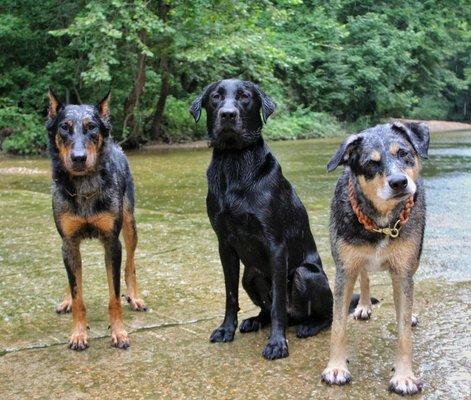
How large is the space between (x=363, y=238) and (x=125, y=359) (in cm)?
157

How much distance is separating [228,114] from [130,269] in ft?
5.56

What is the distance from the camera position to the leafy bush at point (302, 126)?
26.3 metres

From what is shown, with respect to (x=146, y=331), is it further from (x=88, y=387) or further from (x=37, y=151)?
(x=37, y=151)

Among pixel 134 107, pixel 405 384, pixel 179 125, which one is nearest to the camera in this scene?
pixel 405 384

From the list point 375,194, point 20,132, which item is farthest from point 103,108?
point 20,132

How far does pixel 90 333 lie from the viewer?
405cm

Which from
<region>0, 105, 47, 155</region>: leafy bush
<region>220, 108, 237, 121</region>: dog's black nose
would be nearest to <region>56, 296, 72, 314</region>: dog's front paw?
<region>220, 108, 237, 121</region>: dog's black nose

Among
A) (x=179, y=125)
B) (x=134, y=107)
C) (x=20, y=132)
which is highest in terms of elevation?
(x=134, y=107)

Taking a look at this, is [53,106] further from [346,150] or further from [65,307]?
[346,150]

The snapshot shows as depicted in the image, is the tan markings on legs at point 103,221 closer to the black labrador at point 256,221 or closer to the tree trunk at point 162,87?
the black labrador at point 256,221

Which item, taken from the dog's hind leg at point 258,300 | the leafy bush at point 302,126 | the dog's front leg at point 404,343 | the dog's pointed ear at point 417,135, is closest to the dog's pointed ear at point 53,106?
the dog's hind leg at point 258,300

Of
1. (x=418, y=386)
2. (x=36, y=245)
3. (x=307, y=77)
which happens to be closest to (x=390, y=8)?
(x=307, y=77)

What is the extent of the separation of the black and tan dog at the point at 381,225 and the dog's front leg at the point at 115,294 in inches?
53.5

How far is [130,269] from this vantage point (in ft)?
15.3
